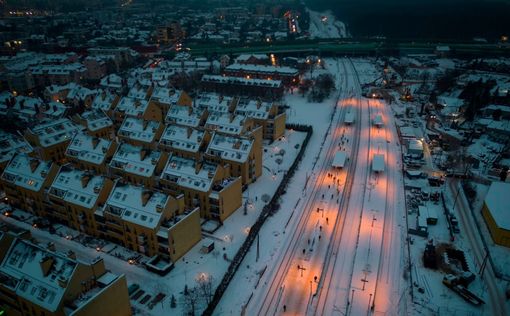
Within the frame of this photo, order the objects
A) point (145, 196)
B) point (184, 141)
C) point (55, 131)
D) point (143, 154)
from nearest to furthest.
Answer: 1. point (145, 196)
2. point (143, 154)
3. point (184, 141)
4. point (55, 131)

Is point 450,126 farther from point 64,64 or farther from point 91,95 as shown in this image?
point 64,64

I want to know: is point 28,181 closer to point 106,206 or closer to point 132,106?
point 106,206

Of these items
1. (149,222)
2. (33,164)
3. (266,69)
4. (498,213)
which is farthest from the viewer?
(266,69)

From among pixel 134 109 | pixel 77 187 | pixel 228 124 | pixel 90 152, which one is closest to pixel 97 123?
pixel 134 109

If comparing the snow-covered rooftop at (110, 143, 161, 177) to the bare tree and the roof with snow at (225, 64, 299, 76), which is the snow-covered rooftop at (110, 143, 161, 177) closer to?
the bare tree

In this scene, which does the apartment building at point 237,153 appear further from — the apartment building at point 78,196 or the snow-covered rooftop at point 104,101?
the snow-covered rooftop at point 104,101

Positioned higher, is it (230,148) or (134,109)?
(230,148)

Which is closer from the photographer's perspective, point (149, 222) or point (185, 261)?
point (149, 222)
